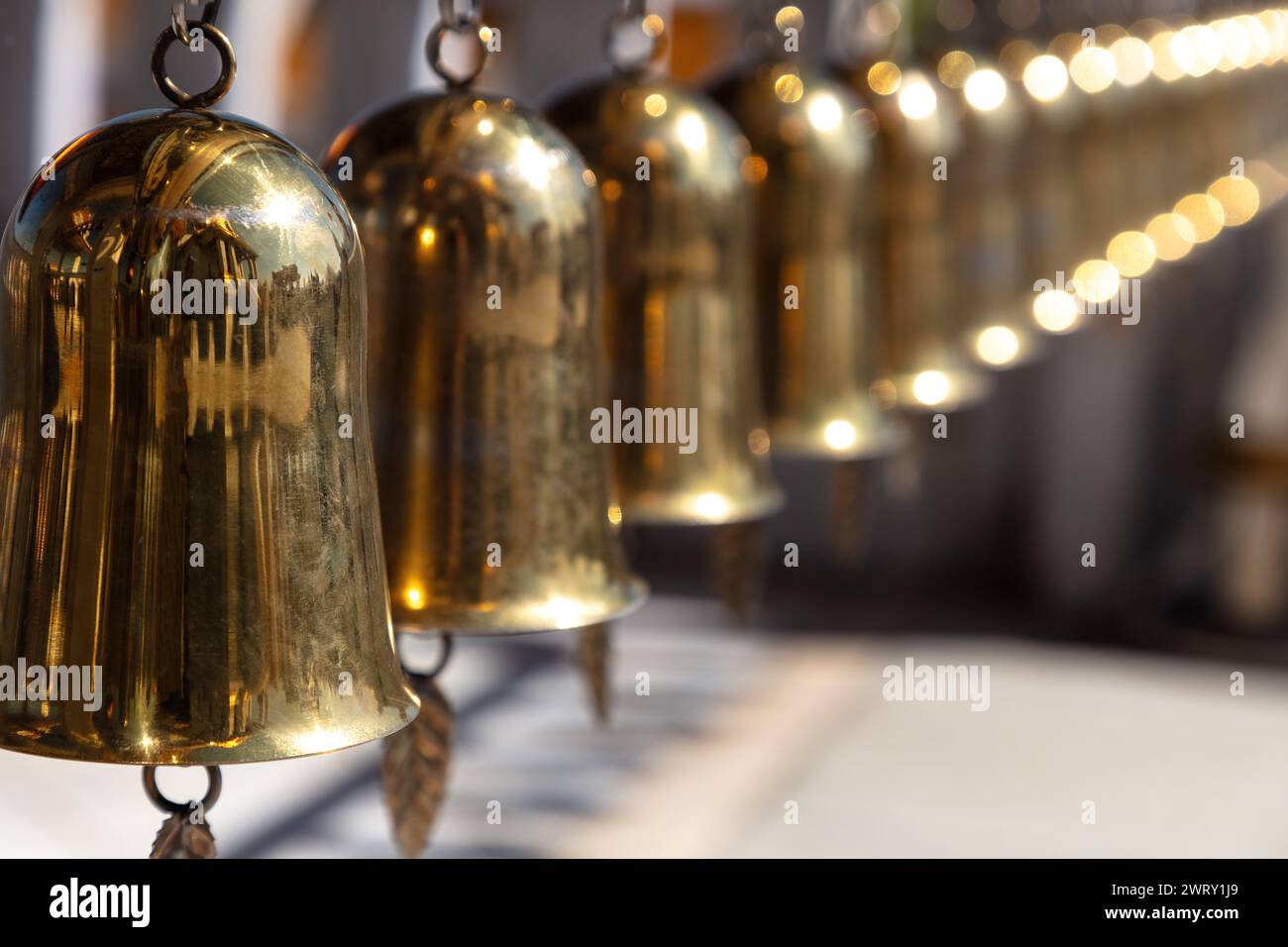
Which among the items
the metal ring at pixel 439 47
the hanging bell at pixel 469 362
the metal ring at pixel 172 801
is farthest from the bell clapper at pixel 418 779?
the metal ring at pixel 439 47

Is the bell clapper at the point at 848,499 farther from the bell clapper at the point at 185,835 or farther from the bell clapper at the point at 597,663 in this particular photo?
the bell clapper at the point at 185,835

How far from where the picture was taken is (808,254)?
4.79 ft

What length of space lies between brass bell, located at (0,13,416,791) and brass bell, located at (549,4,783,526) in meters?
0.40

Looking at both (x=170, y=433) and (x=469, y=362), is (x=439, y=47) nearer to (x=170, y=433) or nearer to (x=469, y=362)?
(x=469, y=362)

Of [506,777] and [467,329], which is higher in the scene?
[467,329]

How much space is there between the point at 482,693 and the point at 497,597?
520cm

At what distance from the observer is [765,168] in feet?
4.66

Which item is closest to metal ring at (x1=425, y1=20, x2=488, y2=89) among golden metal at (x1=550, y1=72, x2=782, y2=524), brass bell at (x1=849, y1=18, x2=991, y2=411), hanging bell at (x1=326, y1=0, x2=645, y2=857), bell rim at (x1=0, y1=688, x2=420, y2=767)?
hanging bell at (x1=326, y1=0, x2=645, y2=857)

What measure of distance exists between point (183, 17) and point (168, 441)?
0.19 metres

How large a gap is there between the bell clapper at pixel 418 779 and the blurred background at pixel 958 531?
48 cm

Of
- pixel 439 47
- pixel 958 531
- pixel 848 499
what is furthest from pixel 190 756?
pixel 958 531

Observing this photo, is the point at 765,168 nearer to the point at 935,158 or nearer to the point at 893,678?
the point at 935,158

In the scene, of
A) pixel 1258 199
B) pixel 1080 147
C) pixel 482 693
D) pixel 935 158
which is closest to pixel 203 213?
pixel 935 158

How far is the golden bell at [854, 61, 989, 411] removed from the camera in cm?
165
